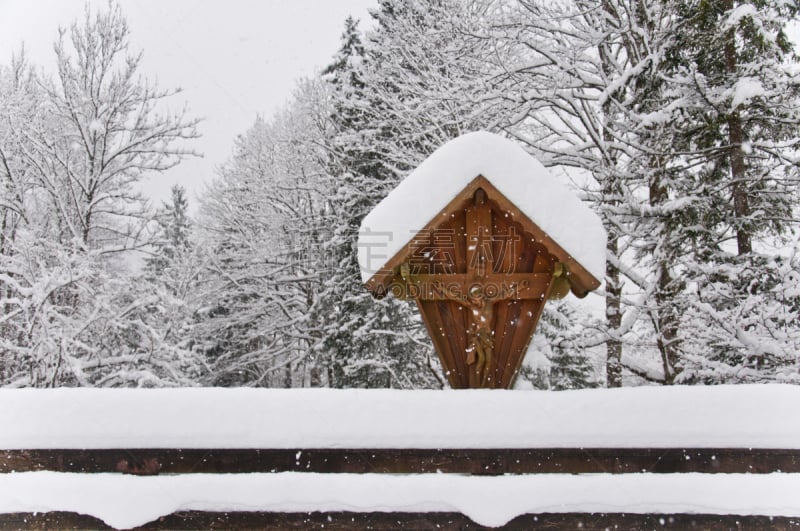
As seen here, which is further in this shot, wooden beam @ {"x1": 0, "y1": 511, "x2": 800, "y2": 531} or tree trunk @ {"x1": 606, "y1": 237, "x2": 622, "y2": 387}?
tree trunk @ {"x1": 606, "y1": 237, "x2": 622, "y2": 387}

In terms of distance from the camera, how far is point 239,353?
21.0 m

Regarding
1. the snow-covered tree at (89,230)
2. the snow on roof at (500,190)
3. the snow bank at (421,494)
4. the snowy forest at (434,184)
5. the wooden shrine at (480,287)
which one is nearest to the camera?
the snow bank at (421,494)

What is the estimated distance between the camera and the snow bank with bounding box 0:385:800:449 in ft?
9.48

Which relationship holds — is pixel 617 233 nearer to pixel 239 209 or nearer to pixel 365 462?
pixel 365 462

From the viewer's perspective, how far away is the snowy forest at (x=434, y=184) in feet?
25.8

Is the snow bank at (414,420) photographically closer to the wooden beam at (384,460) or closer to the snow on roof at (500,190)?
the wooden beam at (384,460)

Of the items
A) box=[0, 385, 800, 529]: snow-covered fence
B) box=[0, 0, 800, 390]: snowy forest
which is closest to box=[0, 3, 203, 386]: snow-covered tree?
box=[0, 0, 800, 390]: snowy forest

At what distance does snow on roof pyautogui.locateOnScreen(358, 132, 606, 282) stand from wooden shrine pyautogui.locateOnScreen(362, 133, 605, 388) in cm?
25

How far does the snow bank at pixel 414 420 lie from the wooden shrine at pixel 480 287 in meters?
1.19

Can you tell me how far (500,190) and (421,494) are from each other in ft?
6.93

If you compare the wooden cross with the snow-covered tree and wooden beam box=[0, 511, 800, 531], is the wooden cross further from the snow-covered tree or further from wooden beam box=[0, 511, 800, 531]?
the snow-covered tree

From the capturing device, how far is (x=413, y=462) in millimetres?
2912

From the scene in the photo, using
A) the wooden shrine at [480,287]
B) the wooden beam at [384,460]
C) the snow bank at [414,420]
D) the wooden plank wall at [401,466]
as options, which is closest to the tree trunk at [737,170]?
the wooden shrine at [480,287]

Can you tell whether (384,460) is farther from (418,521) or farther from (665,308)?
(665,308)
